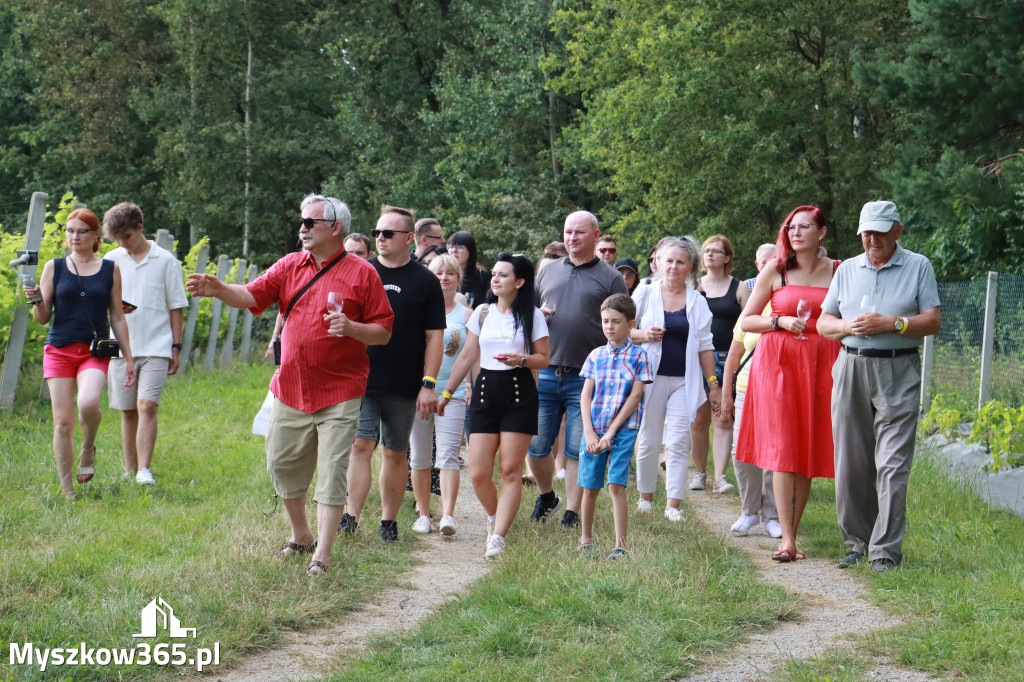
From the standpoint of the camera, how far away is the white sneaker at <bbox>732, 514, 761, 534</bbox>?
319 inches

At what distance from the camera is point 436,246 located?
9406 millimetres

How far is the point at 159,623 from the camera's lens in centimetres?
500

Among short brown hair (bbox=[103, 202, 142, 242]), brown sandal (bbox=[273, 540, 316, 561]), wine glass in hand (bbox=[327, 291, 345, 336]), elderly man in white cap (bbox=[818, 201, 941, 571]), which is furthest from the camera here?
short brown hair (bbox=[103, 202, 142, 242])

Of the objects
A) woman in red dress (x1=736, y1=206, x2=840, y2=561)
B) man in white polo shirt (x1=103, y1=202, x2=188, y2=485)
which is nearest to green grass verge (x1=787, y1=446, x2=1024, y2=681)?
woman in red dress (x1=736, y1=206, x2=840, y2=561)

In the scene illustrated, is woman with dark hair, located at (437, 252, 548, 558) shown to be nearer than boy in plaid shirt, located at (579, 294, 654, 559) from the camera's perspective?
No

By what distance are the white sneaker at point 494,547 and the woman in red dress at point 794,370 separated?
179 centimetres

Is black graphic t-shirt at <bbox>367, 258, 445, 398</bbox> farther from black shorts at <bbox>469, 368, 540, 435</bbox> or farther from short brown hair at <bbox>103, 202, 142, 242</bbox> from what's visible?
short brown hair at <bbox>103, 202, 142, 242</bbox>

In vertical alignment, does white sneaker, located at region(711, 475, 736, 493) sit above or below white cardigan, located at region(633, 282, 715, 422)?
below

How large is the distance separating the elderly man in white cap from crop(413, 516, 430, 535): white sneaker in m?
2.82

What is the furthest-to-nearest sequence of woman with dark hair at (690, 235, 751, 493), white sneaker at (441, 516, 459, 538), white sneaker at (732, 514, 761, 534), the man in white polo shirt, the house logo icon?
woman with dark hair at (690, 235, 751, 493) < the man in white polo shirt < white sneaker at (732, 514, 761, 534) < white sneaker at (441, 516, 459, 538) < the house logo icon

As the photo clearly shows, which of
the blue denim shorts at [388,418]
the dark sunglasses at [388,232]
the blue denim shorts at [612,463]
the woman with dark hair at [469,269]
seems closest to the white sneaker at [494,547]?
the blue denim shorts at [612,463]

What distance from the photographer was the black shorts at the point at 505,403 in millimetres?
7277

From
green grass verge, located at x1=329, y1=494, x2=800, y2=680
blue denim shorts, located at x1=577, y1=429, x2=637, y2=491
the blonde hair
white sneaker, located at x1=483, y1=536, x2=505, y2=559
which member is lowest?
white sneaker, located at x1=483, y1=536, x2=505, y2=559

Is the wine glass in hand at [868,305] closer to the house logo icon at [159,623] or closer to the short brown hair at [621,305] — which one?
the short brown hair at [621,305]
